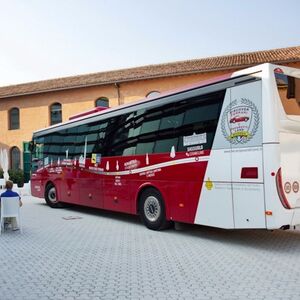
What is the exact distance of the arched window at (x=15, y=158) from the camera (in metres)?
34.4

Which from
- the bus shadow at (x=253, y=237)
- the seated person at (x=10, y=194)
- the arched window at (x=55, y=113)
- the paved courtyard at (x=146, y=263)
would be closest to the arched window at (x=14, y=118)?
the arched window at (x=55, y=113)

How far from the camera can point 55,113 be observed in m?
33.0

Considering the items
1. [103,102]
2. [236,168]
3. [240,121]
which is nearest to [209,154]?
[236,168]

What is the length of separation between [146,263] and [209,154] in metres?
2.53

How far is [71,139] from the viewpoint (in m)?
13.5

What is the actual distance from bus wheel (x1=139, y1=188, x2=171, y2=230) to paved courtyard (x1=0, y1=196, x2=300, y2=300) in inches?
8.1

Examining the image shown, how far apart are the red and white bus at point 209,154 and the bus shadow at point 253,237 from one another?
672 millimetres

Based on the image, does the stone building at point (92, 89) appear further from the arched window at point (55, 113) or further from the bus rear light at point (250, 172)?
the bus rear light at point (250, 172)

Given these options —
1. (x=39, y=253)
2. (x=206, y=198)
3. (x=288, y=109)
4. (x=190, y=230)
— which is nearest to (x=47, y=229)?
(x=39, y=253)

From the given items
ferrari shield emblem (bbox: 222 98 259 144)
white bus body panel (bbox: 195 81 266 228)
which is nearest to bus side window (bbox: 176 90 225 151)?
white bus body panel (bbox: 195 81 266 228)

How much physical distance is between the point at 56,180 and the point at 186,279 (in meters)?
9.78

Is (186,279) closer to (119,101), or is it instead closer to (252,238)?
(252,238)

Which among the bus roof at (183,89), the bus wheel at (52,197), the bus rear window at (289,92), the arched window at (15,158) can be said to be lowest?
the bus wheel at (52,197)

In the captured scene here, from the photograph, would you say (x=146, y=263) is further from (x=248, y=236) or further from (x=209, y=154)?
(x=248, y=236)
